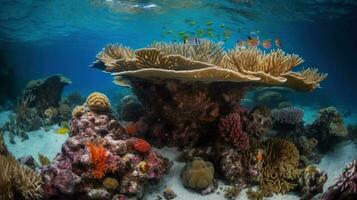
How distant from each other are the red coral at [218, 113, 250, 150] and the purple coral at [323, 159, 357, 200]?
9.04 feet

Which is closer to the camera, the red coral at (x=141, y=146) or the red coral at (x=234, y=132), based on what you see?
the red coral at (x=141, y=146)

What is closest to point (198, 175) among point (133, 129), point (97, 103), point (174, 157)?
point (174, 157)

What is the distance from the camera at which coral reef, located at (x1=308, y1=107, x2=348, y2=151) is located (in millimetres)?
9531

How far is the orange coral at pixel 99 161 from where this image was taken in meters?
5.62

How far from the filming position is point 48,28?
3525cm

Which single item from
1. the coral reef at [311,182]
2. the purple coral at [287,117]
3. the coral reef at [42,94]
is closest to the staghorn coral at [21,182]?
the coral reef at [311,182]

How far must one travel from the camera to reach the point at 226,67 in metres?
6.84

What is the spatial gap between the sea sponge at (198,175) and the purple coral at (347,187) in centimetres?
276

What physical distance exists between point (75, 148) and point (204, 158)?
285cm

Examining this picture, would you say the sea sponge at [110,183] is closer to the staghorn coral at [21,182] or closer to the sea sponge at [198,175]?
the staghorn coral at [21,182]

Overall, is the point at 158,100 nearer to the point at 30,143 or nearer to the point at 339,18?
the point at 30,143

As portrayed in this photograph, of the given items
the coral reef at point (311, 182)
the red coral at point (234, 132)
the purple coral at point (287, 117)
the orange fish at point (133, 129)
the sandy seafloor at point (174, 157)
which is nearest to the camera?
the coral reef at point (311, 182)

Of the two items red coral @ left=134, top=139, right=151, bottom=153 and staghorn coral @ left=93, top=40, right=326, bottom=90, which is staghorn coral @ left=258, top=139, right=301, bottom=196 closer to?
staghorn coral @ left=93, top=40, right=326, bottom=90

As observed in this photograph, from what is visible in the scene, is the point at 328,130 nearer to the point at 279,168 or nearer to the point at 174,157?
the point at 279,168
